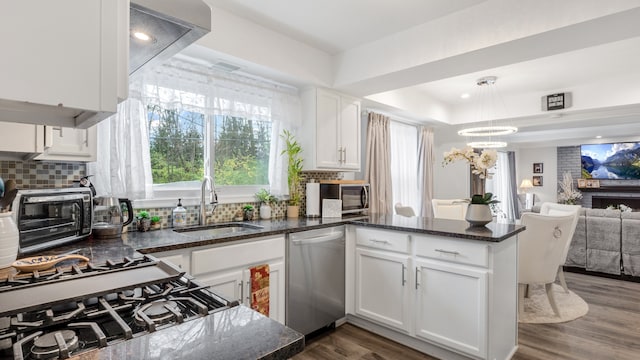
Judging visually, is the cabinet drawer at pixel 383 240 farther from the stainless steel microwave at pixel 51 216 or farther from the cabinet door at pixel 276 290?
the stainless steel microwave at pixel 51 216

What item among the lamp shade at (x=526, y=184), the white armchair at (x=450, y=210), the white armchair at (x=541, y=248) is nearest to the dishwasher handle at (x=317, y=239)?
the white armchair at (x=541, y=248)

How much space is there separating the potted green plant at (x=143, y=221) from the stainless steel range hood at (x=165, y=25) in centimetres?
137

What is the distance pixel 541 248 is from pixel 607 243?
6.92 feet

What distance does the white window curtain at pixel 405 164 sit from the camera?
4836 mm

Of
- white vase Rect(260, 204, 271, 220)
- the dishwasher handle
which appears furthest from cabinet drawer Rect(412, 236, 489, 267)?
white vase Rect(260, 204, 271, 220)

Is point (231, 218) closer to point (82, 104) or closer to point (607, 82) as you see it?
point (82, 104)

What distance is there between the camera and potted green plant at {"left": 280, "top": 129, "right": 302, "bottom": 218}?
3.24 meters

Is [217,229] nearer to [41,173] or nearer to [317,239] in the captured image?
[317,239]

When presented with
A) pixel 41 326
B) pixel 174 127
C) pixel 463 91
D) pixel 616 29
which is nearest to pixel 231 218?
pixel 174 127

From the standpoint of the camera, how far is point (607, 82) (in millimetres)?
3857

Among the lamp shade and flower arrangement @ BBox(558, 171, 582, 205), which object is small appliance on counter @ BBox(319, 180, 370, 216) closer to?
flower arrangement @ BBox(558, 171, 582, 205)

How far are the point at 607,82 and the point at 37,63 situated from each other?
16.7 feet

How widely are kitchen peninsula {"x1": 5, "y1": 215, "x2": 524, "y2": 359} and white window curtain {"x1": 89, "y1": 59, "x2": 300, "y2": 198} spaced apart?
2.18 feet

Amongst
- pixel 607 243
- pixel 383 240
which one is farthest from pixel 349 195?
pixel 607 243
